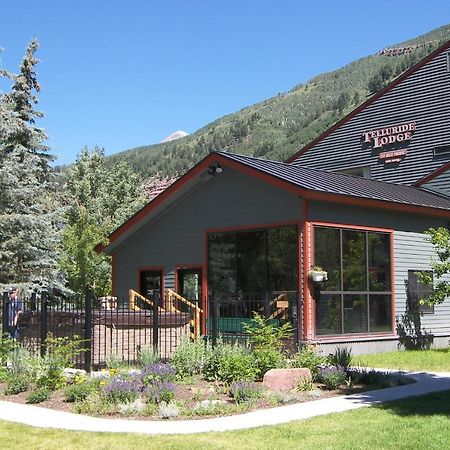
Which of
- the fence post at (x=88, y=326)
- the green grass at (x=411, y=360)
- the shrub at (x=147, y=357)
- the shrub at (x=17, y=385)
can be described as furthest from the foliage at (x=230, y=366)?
the green grass at (x=411, y=360)

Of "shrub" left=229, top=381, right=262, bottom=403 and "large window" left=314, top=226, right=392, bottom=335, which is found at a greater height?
"large window" left=314, top=226, right=392, bottom=335

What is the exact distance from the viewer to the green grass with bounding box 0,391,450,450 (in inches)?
283

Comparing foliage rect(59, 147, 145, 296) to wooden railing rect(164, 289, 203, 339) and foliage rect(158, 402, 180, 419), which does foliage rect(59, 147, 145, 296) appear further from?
foliage rect(158, 402, 180, 419)

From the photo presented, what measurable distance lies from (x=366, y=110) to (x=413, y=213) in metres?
9.12

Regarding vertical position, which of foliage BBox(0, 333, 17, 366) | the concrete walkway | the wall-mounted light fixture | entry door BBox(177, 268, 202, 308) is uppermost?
the wall-mounted light fixture

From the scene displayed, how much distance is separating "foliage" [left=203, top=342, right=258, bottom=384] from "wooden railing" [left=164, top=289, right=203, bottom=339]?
4.39 metres

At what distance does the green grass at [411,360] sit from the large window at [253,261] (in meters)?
2.55

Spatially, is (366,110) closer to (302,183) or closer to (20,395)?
(302,183)

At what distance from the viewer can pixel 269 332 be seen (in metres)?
12.4

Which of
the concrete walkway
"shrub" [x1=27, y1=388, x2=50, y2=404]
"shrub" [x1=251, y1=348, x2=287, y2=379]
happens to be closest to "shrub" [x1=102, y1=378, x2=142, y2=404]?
the concrete walkway

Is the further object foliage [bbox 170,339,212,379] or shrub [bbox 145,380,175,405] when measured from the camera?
foliage [bbox 170,339,212,379]

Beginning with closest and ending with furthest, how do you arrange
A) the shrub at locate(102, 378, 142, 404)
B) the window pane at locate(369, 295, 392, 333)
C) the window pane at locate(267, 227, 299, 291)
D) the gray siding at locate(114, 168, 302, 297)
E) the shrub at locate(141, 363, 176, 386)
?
the shrub at locate(102, 378, 142, 404)
the shrub at locate(141, 363, 176, 386)
the window pane at locate(267, 227, 299, 291)
the gray siding at locate(114, 168, 302, 297)
the window pane at locate(369, 295, 392, 333)

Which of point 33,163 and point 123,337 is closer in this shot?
point 123,337

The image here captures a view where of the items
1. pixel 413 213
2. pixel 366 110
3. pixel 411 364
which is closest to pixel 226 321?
pixel 411 364
